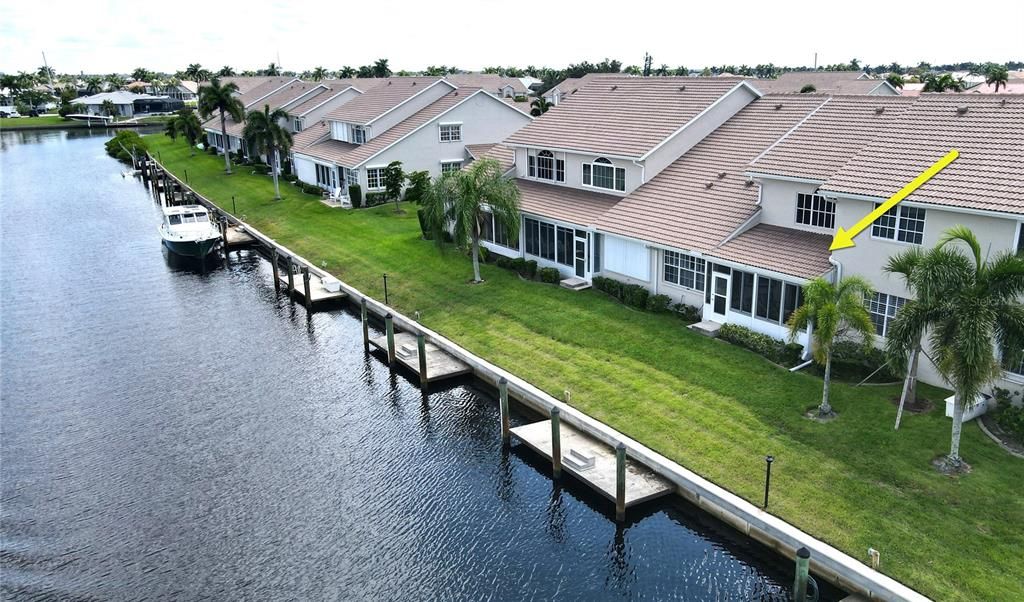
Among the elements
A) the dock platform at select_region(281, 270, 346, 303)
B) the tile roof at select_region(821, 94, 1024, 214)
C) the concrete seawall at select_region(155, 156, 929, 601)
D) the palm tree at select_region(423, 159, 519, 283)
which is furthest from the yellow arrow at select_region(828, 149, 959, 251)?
the dock platform at select_region(281, 270, 346, 303)

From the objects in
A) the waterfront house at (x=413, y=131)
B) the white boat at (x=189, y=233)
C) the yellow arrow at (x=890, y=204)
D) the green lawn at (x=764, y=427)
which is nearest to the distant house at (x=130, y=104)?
the waterfront house at (x=413, y=131)

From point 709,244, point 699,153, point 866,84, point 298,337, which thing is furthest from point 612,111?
point 866,84

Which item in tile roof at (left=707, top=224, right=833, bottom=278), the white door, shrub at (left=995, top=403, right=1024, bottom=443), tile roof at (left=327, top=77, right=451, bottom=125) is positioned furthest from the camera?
tile roof at (left=327, top=77, right=451, bottom=125)

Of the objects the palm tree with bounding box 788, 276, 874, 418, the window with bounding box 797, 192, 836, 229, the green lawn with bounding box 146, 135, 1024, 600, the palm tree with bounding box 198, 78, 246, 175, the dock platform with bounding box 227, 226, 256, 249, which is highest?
the palm tree with bounding box 198, 78, 246, 175

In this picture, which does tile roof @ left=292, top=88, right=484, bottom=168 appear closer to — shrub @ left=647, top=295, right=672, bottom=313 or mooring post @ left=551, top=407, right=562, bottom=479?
shrub @ left=647, top=295, right=672, bottom=313

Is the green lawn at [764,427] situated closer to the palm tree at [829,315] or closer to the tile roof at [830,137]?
the palm tree at [829,315]

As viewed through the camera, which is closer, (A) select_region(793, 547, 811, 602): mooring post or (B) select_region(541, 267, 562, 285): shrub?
(A) select_region(793, 547, 811, 602): mooring post

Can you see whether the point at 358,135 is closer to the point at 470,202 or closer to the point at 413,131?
the point at 413,131
